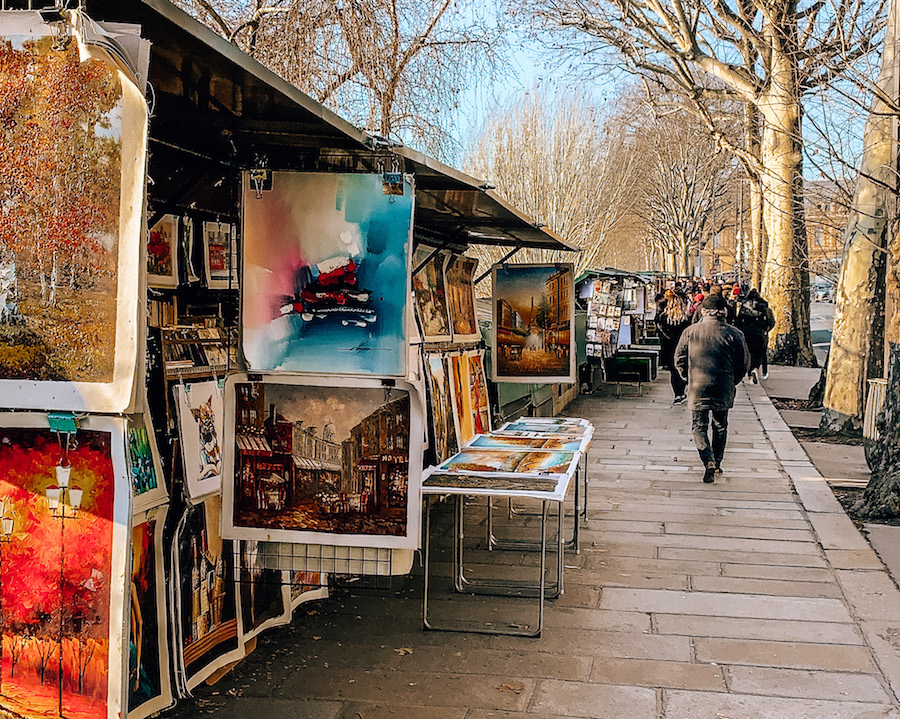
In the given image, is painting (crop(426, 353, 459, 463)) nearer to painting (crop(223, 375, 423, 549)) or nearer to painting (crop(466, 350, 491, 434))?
painting (crop(466, 350, 491, 434))

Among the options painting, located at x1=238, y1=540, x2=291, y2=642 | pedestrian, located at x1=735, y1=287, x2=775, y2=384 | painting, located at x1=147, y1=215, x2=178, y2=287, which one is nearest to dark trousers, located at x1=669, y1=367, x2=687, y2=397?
pedestrian, located at x1=735, y1=287, x2=775, y2=384

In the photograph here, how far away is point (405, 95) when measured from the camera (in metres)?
10.7

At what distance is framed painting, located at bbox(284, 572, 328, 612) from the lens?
455 centimetres

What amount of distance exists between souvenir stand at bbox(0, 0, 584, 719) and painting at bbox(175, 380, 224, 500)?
Result: 11mm

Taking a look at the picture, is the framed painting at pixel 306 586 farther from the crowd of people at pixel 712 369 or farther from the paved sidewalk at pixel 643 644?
the crowd of people at pixel 712 369

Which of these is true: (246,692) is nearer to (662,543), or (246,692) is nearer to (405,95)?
(662,543)

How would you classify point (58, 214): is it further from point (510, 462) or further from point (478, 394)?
point (478, 394)

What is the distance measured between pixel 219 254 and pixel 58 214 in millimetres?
1902

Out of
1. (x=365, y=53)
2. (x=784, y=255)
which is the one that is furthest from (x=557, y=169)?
(x=365, y=53)

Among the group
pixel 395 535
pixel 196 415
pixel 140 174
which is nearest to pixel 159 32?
pixel 140 174

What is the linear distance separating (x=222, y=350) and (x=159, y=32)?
1.87 m

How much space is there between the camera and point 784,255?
21359mm

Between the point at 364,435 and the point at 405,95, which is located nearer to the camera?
the point at 364,435

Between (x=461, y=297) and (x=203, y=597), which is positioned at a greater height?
(x=461, y=297)
